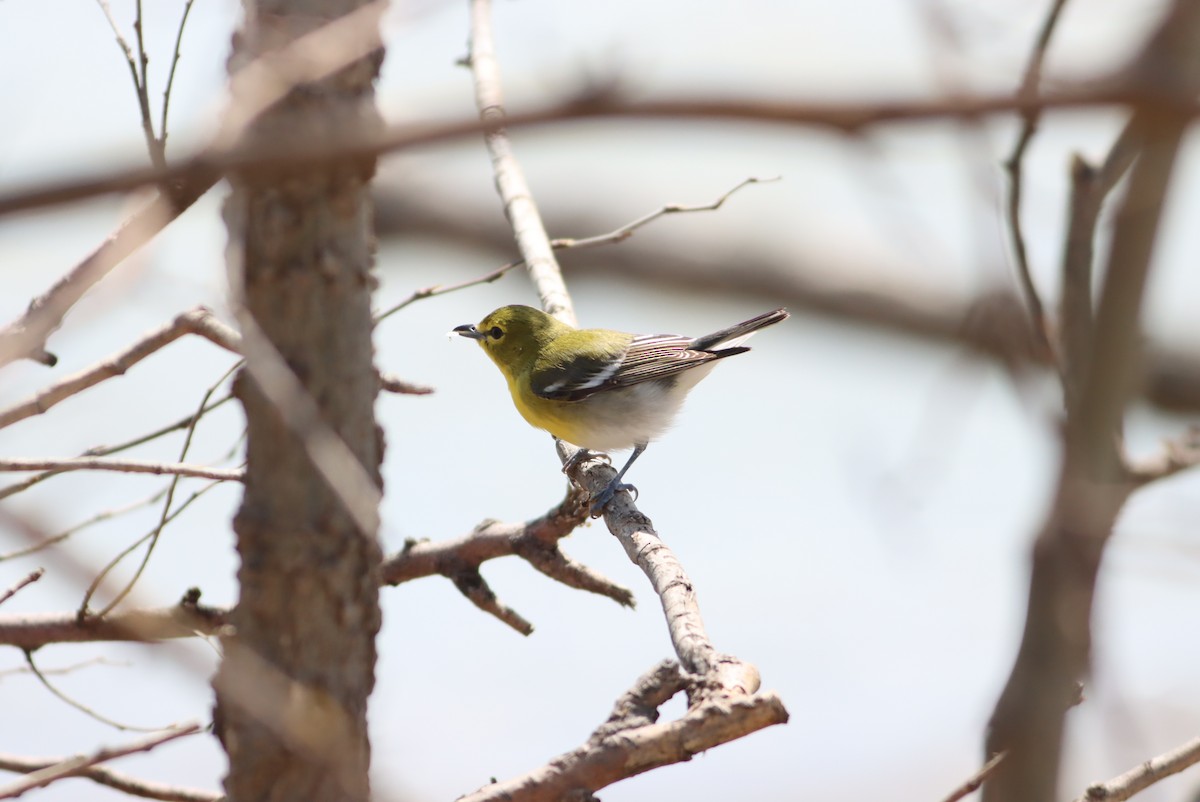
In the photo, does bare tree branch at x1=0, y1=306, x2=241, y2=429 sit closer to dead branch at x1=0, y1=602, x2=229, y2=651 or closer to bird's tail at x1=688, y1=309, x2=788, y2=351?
dead branch at x1=0, y1=602, x2=229, y2=651

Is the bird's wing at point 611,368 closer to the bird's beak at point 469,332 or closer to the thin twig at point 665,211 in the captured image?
the bird's beak at point 469,332

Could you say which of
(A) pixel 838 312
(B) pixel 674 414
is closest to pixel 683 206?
(A) pixel 838 312

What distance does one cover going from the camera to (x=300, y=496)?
1.91m

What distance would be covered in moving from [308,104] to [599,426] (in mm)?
3997

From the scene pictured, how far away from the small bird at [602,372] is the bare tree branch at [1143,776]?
135 inches

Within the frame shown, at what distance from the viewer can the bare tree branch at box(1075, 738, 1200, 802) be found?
8.01ft

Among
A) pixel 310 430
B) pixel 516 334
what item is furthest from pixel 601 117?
pixel 516 334

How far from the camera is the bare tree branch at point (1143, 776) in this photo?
2.44m

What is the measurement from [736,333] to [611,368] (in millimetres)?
711

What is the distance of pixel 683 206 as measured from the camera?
4.39 m

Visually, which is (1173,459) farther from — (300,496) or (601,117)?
(601,117)

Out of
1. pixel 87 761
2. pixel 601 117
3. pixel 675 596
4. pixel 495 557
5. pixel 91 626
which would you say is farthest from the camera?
pixel 495 557

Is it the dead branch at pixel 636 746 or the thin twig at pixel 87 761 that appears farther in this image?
the dead branch at pixel 636 746

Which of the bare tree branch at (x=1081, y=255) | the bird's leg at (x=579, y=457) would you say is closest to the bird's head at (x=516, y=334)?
the bird's leg at (x=579, y=457)
